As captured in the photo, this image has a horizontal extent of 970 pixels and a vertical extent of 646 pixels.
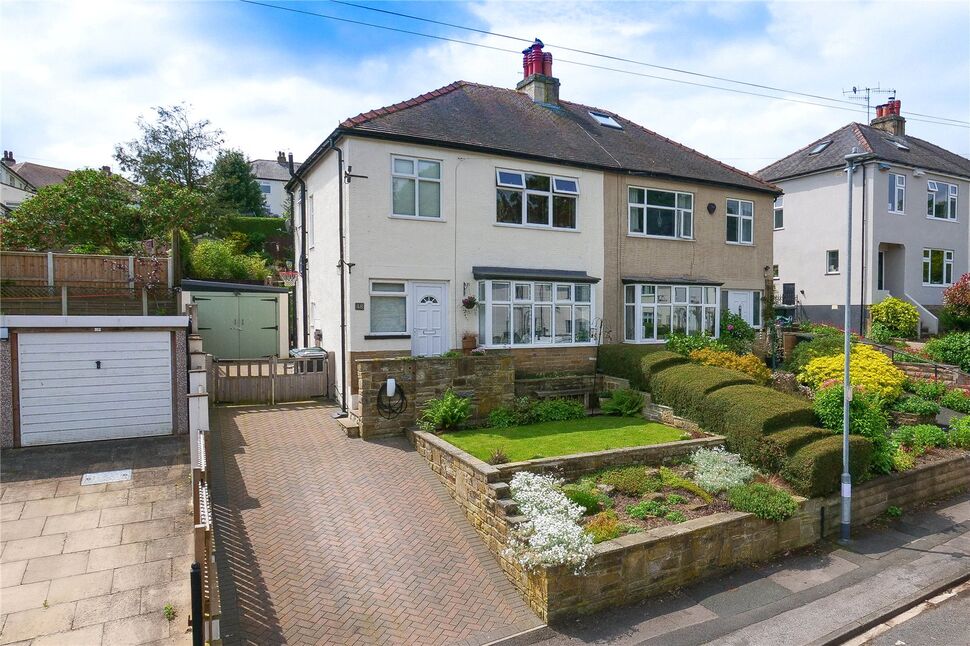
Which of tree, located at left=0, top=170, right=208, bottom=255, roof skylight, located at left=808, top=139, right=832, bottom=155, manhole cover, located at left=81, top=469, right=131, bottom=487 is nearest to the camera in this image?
manhole cover, located at left=81, top=469, right=131, bottom=487

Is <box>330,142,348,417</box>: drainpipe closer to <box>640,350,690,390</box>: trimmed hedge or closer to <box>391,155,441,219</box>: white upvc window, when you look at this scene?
<box>391,155,441,219</box>: white upvc window

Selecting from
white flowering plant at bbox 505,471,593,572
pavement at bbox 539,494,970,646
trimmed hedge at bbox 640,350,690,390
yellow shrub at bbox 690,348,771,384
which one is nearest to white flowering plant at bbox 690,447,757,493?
pavement at bbox 539,494,970,646

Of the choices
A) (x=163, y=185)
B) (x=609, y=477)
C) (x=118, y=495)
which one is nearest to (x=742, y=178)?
(x=609, y=477)

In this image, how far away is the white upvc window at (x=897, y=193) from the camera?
26.0m

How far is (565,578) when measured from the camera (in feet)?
24.0

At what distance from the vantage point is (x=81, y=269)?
42.9 feet

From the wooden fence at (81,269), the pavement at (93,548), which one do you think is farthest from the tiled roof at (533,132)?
the pavement at (93,548)

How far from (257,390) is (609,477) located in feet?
28.5

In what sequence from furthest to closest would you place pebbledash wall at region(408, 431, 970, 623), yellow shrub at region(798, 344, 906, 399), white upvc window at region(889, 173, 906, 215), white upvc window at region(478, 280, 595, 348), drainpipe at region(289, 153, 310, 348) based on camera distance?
1. white upvc window at region(889, 173, 906, 215)
2. drainpipe at region(289, 153, 310, 348)
3. white upvc window at region(478, 280, 595, 348)
4. yellow shrub at region(798, 344, 906, 399)
5. pebbledash wall at region(408, 431, 970, 623)

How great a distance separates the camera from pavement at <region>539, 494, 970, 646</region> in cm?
717

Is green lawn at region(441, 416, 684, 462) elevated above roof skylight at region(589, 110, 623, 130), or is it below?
below

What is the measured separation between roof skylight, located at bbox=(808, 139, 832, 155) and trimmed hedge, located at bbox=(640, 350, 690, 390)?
66.7 ft

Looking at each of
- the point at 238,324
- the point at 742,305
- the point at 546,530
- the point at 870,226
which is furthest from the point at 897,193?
the point at 238,324

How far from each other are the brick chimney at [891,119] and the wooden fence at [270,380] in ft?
105
